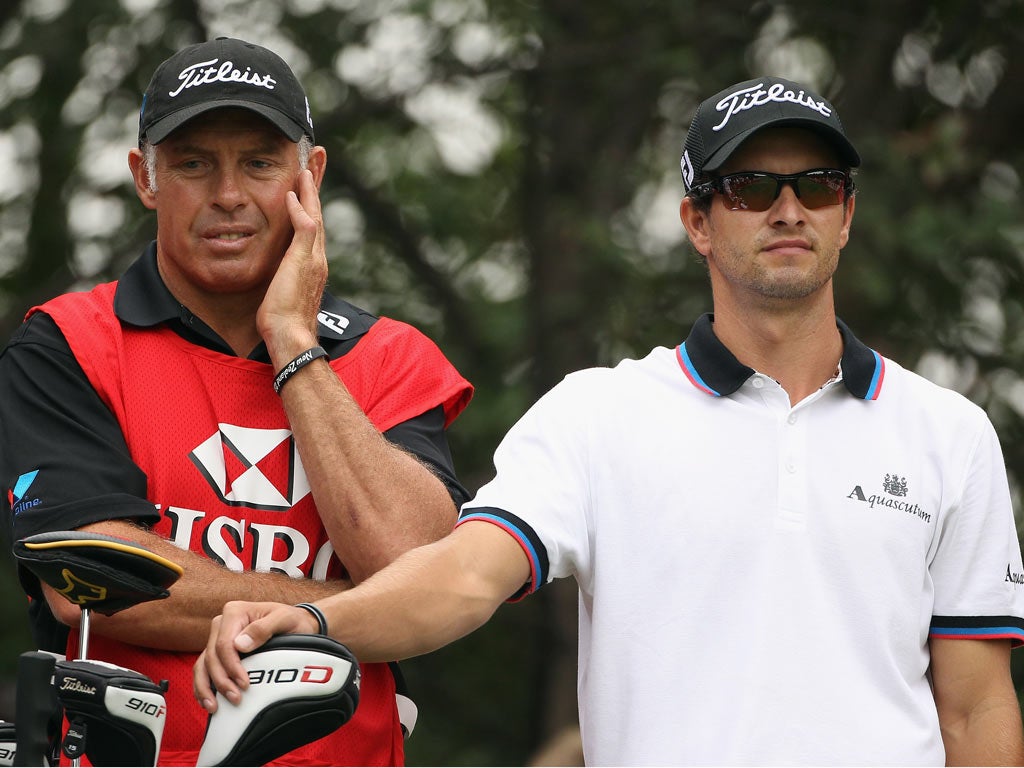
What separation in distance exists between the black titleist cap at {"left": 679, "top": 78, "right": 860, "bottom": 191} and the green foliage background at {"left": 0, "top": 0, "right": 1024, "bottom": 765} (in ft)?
17.6

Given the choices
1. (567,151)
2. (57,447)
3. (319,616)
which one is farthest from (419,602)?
(567,151)

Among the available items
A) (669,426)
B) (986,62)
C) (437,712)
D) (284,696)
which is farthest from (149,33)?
(284,696)

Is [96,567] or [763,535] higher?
[763,535]

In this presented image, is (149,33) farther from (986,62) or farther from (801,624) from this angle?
(801,624)

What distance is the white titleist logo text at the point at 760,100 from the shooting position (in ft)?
13.4

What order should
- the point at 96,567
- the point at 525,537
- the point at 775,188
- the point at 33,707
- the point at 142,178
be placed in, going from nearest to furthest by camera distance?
the point at 33,707
the point at 96,567
the point at 525,537
the point at 775,188
the point at 142,178

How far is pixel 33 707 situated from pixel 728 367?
181 cm

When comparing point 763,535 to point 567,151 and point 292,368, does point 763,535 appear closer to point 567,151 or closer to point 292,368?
point 292,368

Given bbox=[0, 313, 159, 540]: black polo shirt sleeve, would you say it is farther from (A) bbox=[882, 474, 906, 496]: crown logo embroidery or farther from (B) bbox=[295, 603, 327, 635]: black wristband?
(A) bbox=[882, 474, 906, 496]: crown logo embroidery

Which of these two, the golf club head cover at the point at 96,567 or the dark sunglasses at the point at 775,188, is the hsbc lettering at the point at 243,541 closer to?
the golf club head cover at the point at 96,567

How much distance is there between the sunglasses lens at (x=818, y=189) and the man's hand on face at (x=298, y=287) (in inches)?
47.2

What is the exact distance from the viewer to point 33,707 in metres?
2.91

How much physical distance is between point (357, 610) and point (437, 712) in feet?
36.5

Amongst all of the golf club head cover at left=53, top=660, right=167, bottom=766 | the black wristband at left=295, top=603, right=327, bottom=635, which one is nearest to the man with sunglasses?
the black wristband at left=295, top=603, right=327, bottom=635
